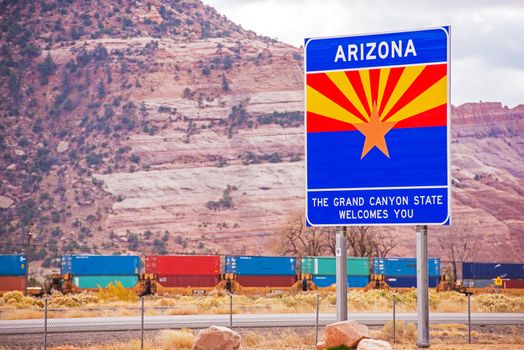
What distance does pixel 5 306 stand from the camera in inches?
2055

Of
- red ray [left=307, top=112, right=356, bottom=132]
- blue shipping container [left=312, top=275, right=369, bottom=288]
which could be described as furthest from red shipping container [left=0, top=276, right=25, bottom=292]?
red ray [left=307, top=112, right=356, bottom=132]

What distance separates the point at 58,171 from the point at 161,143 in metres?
16.0

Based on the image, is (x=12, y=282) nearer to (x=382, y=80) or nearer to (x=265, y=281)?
(x=265, y=281)

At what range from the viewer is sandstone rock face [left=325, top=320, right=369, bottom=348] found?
1945 cm

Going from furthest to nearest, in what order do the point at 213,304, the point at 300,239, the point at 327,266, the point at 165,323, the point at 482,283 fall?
1. the point at 300,239
2. the point at 482,283
3. the point at 327,266
4. the point at 213,304
5. the point at 165,323

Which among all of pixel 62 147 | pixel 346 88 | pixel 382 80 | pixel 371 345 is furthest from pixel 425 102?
pixel 62 147

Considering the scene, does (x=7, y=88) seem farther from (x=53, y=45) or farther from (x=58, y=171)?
(x=58, y=171)

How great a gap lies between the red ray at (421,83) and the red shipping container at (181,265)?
176 ft

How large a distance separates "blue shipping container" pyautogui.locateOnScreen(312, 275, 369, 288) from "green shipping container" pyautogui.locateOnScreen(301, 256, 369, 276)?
34 cm

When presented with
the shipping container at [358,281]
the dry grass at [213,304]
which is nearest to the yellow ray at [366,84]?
the dry grass at [213,304]

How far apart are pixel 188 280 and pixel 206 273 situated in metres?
1.47

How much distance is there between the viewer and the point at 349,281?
76.8 meters

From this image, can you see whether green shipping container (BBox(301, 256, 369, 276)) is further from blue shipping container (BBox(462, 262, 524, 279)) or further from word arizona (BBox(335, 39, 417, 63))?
word arizona (BBox(335, 39, 417, 63))

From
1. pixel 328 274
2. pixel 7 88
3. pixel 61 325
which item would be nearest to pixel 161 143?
pixel 7 88
